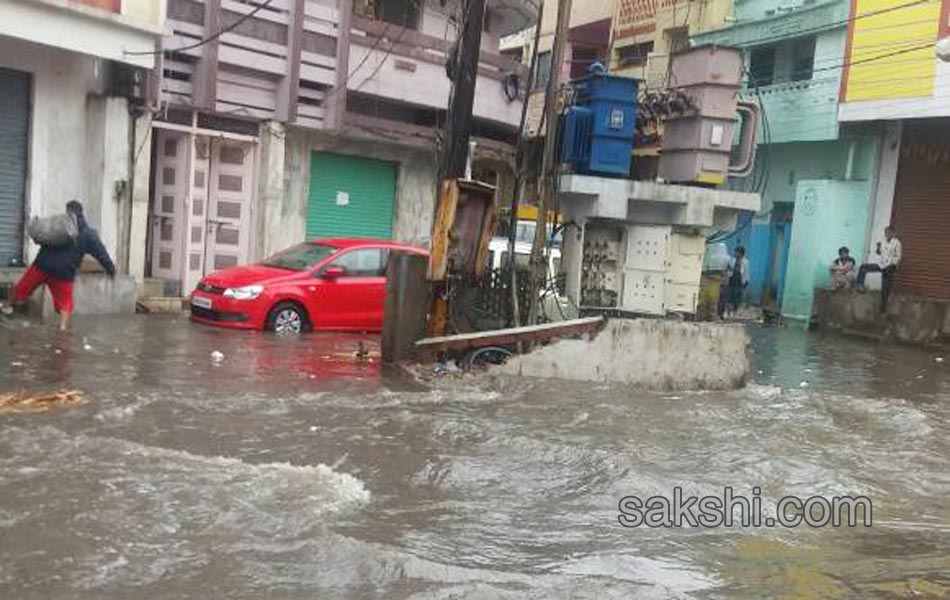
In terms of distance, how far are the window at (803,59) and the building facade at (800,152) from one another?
0.02 metres

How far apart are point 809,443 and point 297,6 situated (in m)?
11.3

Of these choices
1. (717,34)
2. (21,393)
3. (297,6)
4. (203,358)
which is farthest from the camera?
(717,34)

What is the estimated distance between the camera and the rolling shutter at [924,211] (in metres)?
19.7

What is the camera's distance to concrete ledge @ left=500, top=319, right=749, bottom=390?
33.5 ft

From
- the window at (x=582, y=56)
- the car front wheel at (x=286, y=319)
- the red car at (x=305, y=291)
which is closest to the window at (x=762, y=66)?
the window at (x=582, y=56)

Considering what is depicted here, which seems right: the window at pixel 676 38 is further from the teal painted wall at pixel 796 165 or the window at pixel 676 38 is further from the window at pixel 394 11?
the window at pixel 394 11

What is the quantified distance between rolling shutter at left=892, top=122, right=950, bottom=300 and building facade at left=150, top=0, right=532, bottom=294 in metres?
8.72

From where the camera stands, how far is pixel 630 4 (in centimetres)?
2667

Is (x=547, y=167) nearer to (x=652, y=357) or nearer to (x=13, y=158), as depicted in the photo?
(x=652, y=357)

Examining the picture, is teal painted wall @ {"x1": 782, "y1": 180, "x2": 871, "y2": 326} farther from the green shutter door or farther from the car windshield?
the car windshield

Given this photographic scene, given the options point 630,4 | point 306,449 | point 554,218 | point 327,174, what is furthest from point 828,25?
point 306,449

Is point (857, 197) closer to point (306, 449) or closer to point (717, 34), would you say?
point (717, 34)

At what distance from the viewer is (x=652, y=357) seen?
10539mm

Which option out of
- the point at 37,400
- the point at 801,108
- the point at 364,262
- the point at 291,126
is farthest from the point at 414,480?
the point at 801,108
